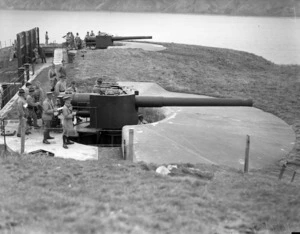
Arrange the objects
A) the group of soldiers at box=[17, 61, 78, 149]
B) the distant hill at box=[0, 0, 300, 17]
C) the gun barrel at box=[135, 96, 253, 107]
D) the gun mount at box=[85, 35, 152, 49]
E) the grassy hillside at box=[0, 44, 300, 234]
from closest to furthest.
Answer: the grassy hillside at box=[0, 44, 300, 234] → the group of soldiers at box=[17, 61, 78, 149] → the gun barrel at box=[135, 96, 253, 107] → the gun mount at box=[85, 35, 152, 49] → the distant hill at box=[0, 0, 300, 17]

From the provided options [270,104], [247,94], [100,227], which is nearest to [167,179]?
[100,227]

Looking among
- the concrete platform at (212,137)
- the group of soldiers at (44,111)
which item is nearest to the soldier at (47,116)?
the group of soldiers at (44,111)

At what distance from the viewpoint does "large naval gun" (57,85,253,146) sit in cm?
1234

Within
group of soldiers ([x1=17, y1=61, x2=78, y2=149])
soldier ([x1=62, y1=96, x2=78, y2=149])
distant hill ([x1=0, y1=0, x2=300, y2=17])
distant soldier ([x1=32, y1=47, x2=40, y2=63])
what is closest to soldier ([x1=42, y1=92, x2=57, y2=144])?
group of soldiers ([x1=17, y1=61, x2=78, y2=149])

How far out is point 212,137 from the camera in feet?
41.8

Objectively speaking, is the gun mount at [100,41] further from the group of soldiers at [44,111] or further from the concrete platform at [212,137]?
the group of soldiers at [44,111]

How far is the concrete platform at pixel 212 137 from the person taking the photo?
438 inches

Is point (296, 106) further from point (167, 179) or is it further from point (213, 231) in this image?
point (213, 231)

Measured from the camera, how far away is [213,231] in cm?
626

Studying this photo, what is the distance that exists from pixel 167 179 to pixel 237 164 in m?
3.08

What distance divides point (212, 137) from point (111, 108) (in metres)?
2.72

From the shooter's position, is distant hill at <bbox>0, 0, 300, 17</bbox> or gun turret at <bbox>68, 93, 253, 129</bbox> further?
distant hill at <bbox>0, 0, 300, 17</bbox>

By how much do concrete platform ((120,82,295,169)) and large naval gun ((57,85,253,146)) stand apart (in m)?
0.45

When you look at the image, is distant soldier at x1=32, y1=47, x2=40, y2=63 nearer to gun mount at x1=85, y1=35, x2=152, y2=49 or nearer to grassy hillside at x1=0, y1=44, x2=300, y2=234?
gun mount at x1=85, y1=35, x2=152, y2=49
